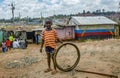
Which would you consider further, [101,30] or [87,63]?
[101,30]

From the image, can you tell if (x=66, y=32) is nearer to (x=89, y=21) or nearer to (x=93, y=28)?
(x=93, y=28)

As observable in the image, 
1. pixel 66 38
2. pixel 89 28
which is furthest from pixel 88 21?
pixel 66 38

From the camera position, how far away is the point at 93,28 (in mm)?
34062

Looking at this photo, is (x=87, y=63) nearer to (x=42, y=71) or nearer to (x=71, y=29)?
(x=42, y=71)

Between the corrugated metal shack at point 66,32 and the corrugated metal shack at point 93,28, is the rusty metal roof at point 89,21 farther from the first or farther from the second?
the corrugated metal shack at point 66,32

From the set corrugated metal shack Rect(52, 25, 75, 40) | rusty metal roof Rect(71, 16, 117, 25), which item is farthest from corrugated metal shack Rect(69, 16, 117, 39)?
corrugated metal shack Rect(52, 25, 75, 40)

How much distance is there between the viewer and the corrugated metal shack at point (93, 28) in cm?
3328

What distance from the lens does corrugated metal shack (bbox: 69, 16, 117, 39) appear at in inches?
1310

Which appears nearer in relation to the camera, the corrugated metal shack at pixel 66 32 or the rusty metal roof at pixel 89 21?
the corrugated metal shack at pixel 66 32

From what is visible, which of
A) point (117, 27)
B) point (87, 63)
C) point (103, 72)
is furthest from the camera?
point (117, 27)

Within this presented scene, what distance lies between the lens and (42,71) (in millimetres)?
9961

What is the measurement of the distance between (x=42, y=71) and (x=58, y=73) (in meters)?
0.97

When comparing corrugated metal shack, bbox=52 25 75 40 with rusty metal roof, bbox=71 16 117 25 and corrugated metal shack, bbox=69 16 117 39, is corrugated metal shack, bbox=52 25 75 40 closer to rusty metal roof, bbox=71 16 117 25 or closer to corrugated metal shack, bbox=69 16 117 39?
corrugated metal shack, bbox=69 16 117 39

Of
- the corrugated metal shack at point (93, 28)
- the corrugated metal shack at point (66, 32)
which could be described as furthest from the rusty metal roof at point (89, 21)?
the corrugated metal shack at point (66, 32)
